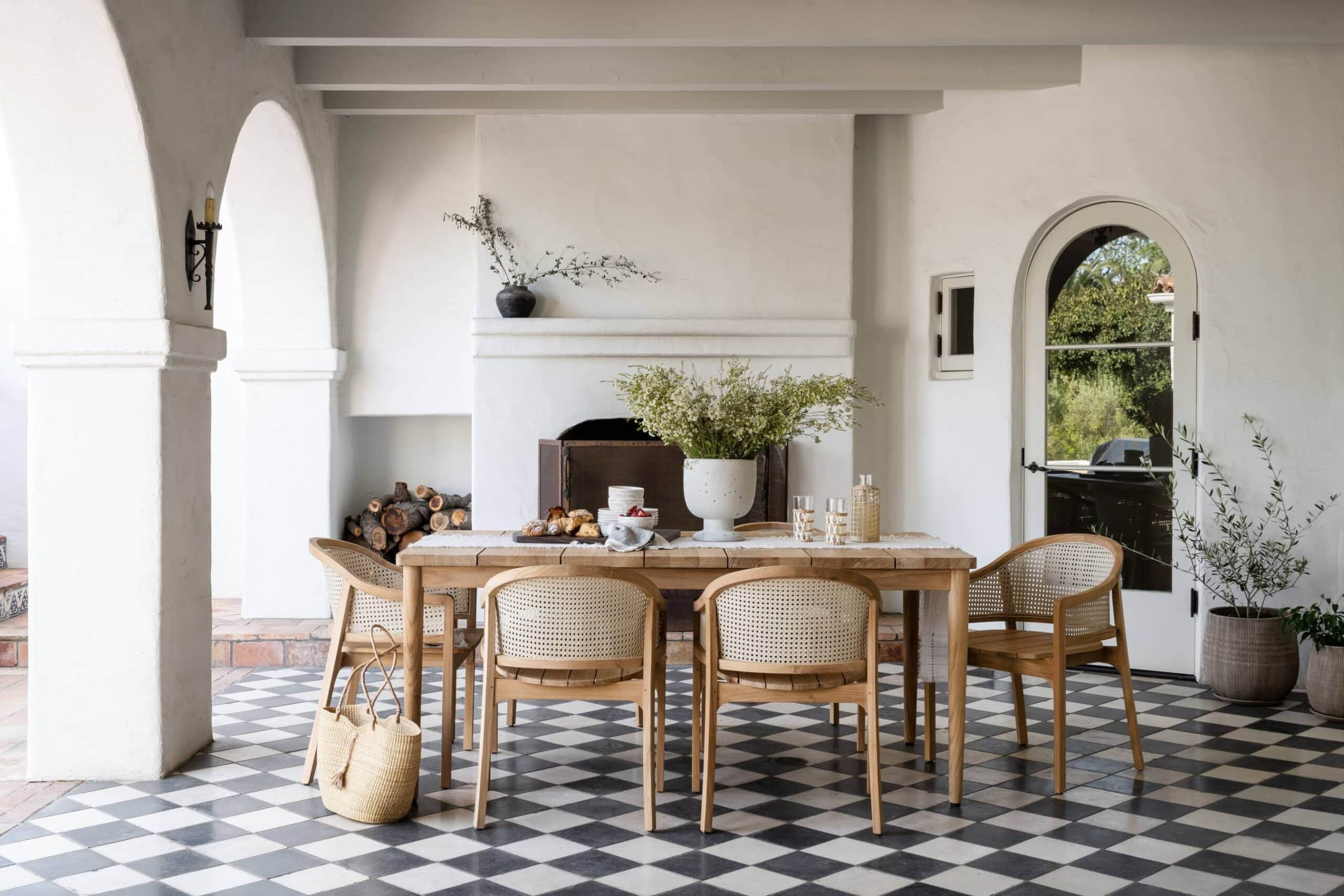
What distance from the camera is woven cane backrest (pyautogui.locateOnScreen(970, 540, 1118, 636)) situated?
4609 mm

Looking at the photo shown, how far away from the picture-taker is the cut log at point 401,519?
7363 millimetres

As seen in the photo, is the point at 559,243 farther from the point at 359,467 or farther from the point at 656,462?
the point at 359,467

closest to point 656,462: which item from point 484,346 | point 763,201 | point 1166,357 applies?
point 484,346

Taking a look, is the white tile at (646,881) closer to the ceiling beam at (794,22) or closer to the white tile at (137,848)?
the white tile at (137,848)

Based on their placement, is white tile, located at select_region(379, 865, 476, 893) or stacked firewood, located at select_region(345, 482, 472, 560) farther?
stacked firewood, located at select_region(345, 482, 472, 560)

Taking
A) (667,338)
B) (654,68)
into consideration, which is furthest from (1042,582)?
(654,68)

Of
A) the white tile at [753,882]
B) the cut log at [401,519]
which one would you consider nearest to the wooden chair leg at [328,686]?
the white tile at [753,882]

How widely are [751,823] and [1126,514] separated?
3328mm

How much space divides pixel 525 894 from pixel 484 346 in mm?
4131

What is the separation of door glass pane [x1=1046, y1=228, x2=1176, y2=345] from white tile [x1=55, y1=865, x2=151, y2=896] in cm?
502

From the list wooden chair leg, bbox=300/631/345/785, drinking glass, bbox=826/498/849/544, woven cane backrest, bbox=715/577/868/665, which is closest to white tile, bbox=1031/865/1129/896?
woven cane backrest, bbox=715/577/868/665

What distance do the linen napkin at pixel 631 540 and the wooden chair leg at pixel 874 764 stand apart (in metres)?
0.91

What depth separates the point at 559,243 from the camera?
275 inches

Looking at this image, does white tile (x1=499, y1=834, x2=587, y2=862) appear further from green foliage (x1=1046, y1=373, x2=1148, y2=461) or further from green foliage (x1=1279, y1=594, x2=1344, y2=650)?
green foliage (x1=1046, y1=373, x2=1148, y2=461)
